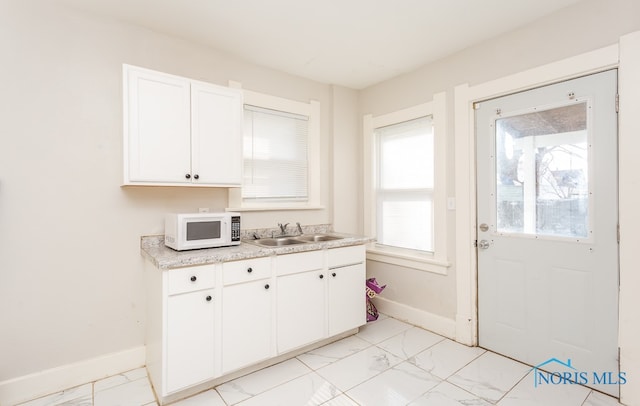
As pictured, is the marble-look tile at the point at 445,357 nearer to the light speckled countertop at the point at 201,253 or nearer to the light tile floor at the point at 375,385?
the light tile floor at the point at 375,385


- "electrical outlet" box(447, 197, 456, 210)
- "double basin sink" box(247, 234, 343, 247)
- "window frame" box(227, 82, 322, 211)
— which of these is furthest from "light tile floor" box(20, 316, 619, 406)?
"window frame" box(227, 82, 322, 211)

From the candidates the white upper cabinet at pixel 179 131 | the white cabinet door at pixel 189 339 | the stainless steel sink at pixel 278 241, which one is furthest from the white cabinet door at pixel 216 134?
the white cabinet door at pixel 189 339

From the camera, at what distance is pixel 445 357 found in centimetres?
244

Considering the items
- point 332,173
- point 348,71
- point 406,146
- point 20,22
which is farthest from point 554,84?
point 20,22

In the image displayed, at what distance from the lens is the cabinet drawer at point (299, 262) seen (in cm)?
232

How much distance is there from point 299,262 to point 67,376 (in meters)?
1.71

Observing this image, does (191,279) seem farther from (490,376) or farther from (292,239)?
(490,376)

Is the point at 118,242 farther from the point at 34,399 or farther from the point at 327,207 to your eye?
the point at 327,207

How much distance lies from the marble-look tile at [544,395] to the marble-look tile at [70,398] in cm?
258

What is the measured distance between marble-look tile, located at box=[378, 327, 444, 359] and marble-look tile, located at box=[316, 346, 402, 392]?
9cm

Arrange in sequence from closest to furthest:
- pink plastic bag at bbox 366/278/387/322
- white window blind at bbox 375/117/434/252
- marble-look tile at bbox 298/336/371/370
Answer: marble-look tile at bbox 298/336/371/370, white window blind at bbox 375/117/434/252, pink plastic bag at bbox 366/278/387/322

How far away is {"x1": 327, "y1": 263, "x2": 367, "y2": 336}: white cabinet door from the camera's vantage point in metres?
2.62

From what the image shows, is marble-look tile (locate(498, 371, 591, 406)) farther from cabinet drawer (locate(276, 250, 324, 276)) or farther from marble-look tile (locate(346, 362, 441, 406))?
cabinet drawer (locate(276, 250, 324, 276))

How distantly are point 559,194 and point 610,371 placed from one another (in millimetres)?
1165
